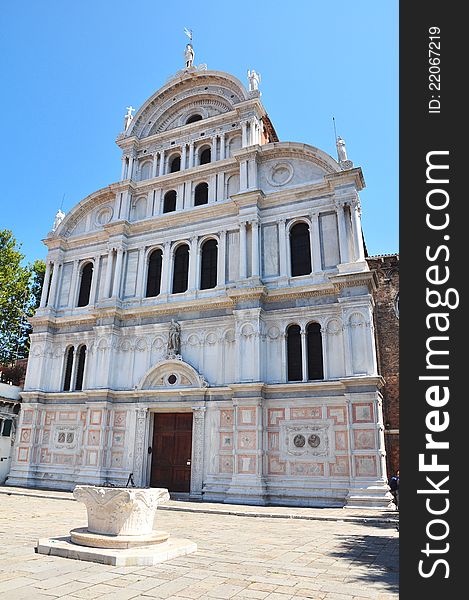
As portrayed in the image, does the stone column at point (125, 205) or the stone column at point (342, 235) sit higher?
the stone column at point (125, 205)

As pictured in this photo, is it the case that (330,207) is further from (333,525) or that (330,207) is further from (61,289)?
(61,289)

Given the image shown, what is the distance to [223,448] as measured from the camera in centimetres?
1772

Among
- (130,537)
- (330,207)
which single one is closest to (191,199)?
(330,207)

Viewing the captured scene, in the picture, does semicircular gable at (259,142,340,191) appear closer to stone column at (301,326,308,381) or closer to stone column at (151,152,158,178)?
stone column at (151,152,158,178)

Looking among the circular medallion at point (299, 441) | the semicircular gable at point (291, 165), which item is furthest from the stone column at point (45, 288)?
the circular medallion at point (299, 441)

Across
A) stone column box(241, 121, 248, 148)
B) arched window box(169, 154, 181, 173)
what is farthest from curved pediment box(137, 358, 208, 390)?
stone column box(241, 121, 248, 148)

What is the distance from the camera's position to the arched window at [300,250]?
63.4 feet

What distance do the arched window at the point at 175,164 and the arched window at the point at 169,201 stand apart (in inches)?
59.6

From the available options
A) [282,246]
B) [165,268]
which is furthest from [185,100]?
[282,246]

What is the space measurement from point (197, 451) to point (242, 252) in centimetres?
858

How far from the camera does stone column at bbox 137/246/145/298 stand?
22047 millimetres

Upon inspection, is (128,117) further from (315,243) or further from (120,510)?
(120,510)

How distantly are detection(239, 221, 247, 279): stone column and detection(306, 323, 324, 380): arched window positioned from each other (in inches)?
144

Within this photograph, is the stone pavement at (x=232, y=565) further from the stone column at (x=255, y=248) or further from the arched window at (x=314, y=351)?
the stone column at (x=255, y=248)
